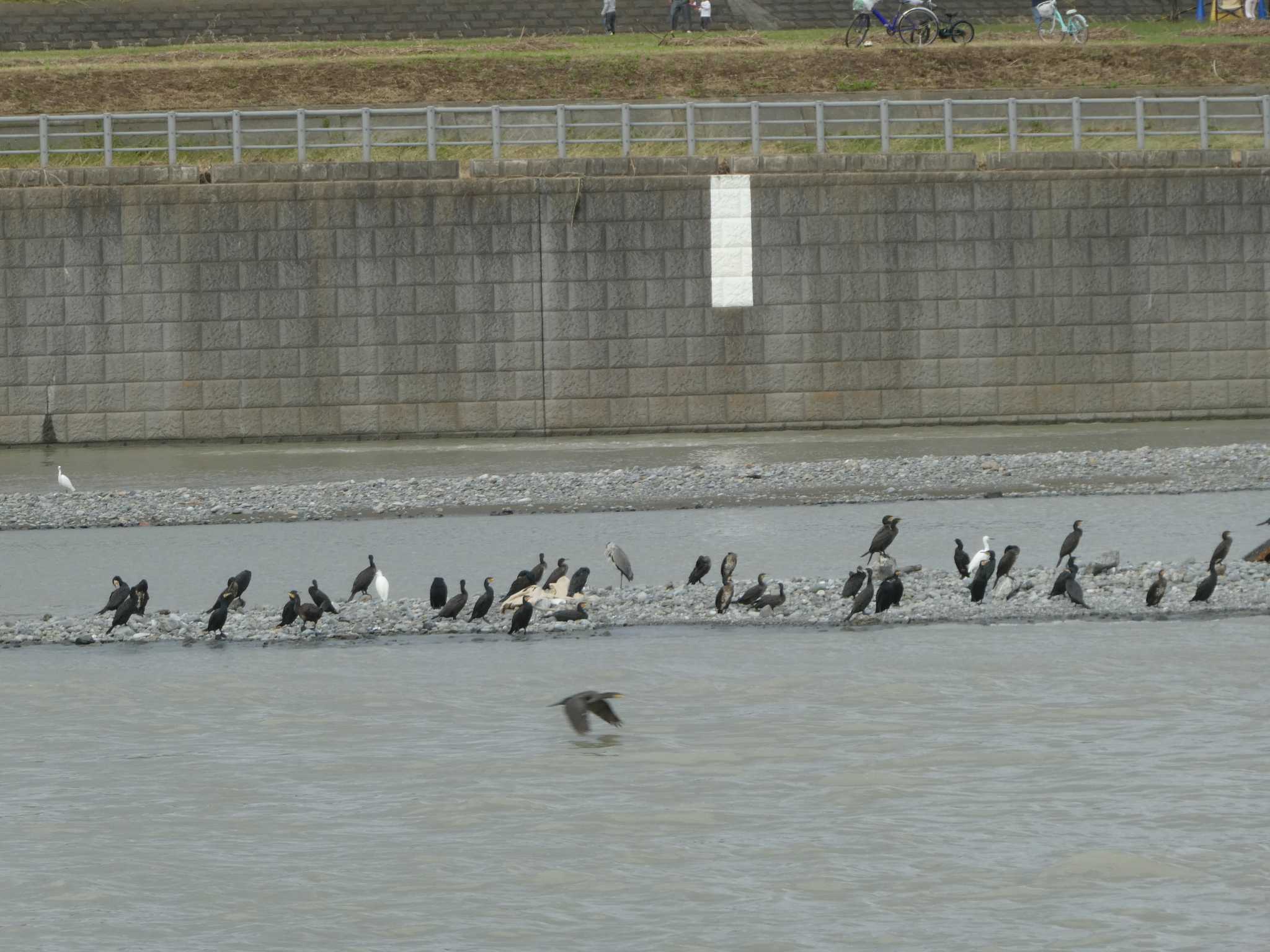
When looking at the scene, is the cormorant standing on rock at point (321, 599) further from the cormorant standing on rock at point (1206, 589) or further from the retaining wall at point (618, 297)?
the retaining wall at point (618, 297)

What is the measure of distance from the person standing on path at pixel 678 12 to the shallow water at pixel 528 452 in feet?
38.8

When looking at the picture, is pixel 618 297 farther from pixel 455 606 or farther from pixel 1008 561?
pixel 1008 561

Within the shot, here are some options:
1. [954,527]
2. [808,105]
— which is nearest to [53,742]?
[954,527]

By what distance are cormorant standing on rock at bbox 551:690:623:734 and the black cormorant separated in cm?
347

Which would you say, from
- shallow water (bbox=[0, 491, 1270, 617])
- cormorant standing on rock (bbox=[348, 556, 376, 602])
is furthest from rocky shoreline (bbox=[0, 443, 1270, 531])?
cormorant standing on rock (bbox=[348, 556, 376, 602])

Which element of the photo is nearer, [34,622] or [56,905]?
[56,905]

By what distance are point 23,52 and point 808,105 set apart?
17.6 m

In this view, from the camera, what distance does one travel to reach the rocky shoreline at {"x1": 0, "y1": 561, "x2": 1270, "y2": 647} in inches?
533

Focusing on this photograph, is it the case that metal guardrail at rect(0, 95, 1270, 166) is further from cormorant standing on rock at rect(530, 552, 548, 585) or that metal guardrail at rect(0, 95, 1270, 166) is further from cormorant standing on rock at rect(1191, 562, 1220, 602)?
cormorant standing on rock at rect(1191, 562, 1220, 602)

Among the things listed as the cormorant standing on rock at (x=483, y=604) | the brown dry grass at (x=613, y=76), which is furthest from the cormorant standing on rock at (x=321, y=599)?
the brown dry grass at (x=613, y=76)

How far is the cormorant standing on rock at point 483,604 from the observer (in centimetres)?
1367

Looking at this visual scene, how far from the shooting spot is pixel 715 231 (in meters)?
26.4

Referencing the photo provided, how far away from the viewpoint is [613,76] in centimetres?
3034

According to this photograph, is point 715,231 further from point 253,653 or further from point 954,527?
point 253,653
